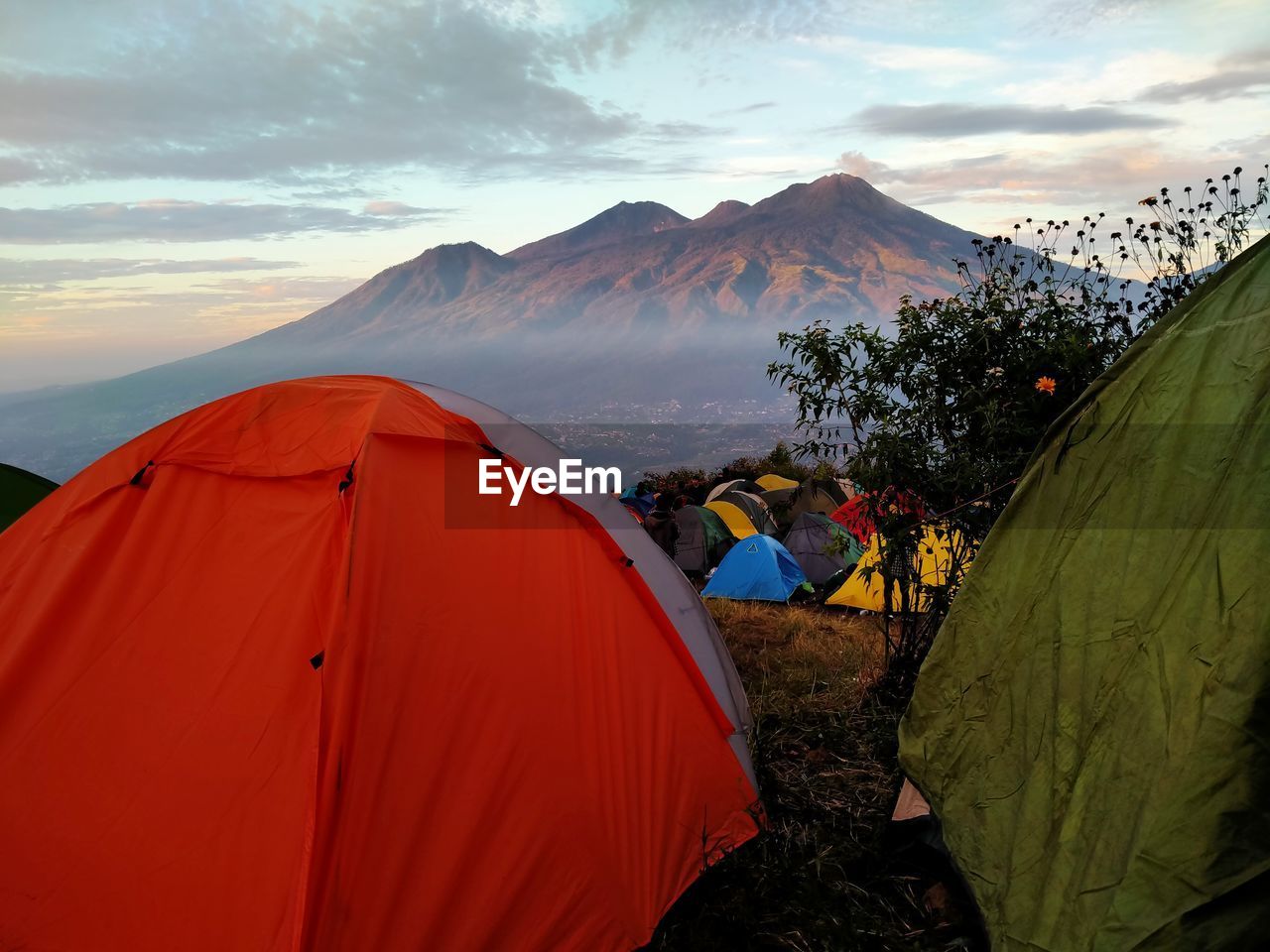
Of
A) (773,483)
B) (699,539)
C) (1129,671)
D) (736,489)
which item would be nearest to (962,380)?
(1129,671)

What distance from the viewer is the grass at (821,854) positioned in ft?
10.4

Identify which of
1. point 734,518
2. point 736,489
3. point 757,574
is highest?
point 736,489

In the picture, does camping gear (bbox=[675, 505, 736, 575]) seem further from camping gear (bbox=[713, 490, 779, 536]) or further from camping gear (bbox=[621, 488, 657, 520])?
camping gear (bbox=[621, 488, 657, 520])

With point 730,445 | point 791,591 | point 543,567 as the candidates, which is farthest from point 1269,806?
point 730,445

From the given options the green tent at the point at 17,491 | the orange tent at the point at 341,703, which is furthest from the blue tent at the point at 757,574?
the green tent at the point at 17,491

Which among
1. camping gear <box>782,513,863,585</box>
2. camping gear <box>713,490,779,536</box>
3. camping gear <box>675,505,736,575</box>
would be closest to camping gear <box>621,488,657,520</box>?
camping gear <box>713,490,779,536</box>

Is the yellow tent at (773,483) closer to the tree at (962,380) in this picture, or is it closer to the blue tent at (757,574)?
the blue tent at (757,574)

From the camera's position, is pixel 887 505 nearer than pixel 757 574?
Yes

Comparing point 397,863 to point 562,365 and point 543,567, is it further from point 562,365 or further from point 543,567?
point 562,365

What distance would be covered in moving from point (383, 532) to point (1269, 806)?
290cm

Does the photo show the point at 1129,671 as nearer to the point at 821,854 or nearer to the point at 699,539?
the point at 821,854

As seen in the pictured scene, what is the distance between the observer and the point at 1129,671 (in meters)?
2.50

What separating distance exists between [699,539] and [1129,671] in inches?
459

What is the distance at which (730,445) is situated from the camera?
328ft
